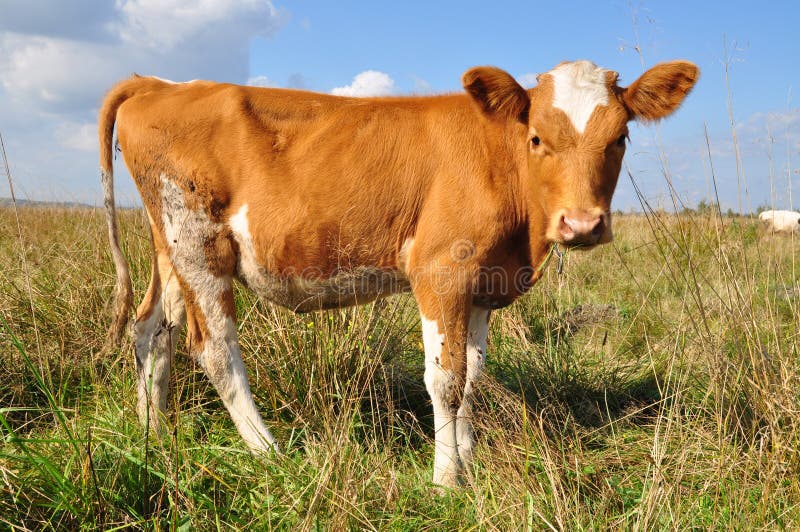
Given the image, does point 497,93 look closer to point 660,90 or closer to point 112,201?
point 660,90

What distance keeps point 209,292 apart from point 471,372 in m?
1.73

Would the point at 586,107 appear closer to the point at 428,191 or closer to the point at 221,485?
the point at 428,191

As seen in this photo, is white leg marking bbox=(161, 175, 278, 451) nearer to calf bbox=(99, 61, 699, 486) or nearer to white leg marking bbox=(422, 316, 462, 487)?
Answer: calf bbox=(99, 61, 699, 486)

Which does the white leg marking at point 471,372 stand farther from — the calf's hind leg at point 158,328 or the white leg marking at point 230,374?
the calf's hind leg at point 158,328

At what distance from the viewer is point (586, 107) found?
326 centimetres

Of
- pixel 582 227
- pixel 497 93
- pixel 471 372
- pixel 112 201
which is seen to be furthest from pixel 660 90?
pixel 112 201

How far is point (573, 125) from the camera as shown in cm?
325

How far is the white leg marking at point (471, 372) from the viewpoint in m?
3.58

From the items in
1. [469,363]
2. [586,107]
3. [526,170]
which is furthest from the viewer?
[469,363]

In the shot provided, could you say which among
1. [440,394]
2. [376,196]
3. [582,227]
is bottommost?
[440,394]

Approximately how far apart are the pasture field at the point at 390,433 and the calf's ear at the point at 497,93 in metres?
1.07

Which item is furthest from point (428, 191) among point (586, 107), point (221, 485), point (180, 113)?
point (221, 485)

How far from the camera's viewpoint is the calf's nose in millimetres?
3070

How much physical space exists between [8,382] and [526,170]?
12.8ft
